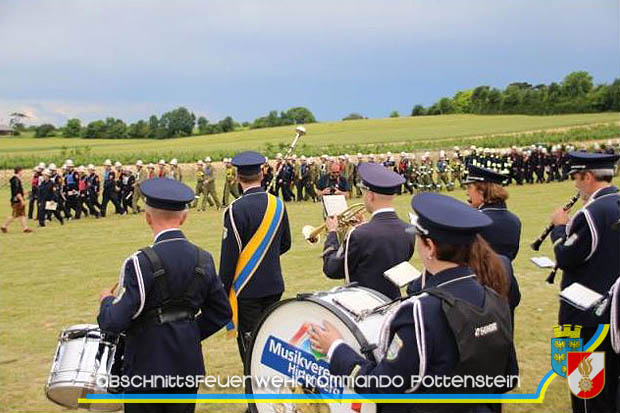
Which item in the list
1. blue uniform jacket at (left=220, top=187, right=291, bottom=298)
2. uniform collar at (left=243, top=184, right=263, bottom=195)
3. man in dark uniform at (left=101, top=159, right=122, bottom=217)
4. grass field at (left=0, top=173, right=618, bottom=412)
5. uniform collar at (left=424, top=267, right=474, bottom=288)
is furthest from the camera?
man in dark uniform at (left=101, top=159, right=122, bottom=217)

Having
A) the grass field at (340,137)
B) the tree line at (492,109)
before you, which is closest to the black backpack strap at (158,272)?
the grass field at (340,137)

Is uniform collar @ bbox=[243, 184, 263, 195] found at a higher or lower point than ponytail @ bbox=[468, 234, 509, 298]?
higher

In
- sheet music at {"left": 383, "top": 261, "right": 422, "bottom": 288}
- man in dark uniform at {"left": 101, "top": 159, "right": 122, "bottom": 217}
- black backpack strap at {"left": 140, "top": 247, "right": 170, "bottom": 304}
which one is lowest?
man in dark uniform at {"left": 101, "top": 159, "right": 122, "bottom": 217}

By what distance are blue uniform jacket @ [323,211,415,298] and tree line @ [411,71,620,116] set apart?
8017 centimetres

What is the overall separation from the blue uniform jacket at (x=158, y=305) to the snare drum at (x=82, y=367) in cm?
19

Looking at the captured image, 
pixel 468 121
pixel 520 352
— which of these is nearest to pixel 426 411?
pixel 520 352

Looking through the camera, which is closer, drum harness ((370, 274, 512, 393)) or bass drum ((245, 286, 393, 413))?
drum harness ((370, 274, 512, 393))

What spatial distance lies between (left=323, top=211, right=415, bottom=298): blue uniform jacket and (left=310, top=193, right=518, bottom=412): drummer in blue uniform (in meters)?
1.71

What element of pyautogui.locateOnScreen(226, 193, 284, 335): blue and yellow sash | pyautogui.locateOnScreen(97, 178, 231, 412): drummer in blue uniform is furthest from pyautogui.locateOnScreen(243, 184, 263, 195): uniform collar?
pyautogui.locateOnScreen(97, 178, 231, 412): drummer in blue uniform

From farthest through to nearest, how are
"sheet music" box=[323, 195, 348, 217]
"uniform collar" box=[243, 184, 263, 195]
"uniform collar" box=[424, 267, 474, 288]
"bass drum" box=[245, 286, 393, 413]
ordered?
"uniform collar" box=[243, 184, 263, 195]
"sheet music" box=[323, 195, 348, 217]
"bass drum" box=[245, 286, 393, 413]
"uniform collar" box=[424, 267, 474, 288]

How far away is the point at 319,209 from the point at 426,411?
64.0 ft

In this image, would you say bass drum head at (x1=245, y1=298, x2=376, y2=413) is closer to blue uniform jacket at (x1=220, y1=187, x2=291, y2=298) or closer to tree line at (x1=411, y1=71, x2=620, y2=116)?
blue uniform jacket at (x1=220, y1=187, x2=291, y2=298)

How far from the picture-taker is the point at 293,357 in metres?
3.81

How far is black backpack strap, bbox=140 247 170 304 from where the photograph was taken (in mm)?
3531
